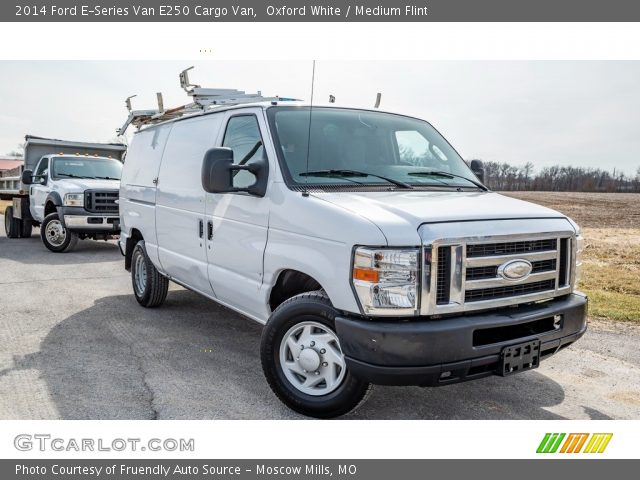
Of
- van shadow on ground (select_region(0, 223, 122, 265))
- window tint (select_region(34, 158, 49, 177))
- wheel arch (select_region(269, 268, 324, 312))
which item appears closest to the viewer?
wheel arch (select_region(269, 268, 324, 312))

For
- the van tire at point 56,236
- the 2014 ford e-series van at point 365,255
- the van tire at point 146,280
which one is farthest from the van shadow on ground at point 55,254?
the 2014 ford e-series van at point 365,255

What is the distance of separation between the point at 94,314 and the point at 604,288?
6980 mm

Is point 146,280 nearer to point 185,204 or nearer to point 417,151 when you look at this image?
point 185,204

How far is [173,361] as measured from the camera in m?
4.92

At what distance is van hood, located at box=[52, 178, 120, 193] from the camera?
11.6m

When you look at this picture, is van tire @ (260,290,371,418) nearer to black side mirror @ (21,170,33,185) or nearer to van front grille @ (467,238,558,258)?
van front grille @ (467,238,558,258)

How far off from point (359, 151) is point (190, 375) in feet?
7.51

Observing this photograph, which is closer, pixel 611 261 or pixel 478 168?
pixel 478 168

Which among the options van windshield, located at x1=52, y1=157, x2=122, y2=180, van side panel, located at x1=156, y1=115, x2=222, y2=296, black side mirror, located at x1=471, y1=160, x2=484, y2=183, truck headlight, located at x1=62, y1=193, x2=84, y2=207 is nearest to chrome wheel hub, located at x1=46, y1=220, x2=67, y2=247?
truck headlight, located at x1=62, y1=193, x2=84, y2=207

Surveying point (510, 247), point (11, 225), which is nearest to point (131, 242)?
point (510, 247)

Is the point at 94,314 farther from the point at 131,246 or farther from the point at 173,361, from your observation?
the point at 173,361

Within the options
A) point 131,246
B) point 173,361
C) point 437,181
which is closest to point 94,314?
point 131,246

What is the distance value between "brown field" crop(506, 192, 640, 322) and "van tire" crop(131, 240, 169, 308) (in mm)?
5151

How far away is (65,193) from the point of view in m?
11.6
